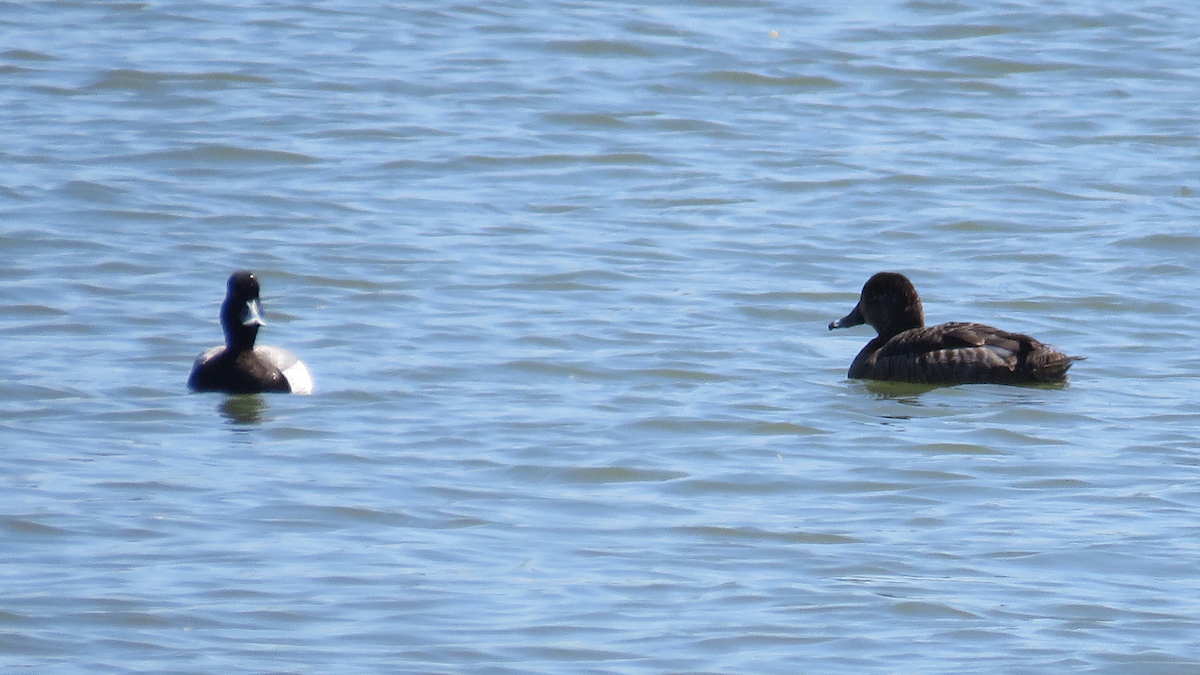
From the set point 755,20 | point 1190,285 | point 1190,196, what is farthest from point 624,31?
point 1190,285

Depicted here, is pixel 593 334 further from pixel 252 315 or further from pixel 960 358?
pixel 960 358

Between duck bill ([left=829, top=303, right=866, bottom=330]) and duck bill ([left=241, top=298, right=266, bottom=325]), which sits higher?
duck bill ([left=241, top=298, right=266, bottom=325])

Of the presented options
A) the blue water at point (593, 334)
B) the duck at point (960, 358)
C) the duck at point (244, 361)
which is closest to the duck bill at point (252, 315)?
the duck at point (244, 361)

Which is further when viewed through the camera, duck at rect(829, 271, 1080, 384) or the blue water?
duck at rect(829, 271, 1080, 384)

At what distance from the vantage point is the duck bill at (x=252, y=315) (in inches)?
428

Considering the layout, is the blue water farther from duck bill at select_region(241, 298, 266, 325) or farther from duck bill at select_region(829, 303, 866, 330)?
duck bill at select_region(241, 298, 266, 325)

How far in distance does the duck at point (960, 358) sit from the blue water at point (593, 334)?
0.11 metres

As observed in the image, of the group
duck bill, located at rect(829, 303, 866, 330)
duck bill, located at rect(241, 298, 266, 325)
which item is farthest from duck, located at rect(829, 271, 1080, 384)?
duck bill, located at rect(241, 298, 266, 325)

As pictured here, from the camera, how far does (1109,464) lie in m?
9.16

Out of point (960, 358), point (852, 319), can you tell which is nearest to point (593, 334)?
point (852, 319)

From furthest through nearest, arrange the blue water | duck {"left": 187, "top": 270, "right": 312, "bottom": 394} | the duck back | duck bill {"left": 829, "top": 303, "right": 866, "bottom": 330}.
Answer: duck bill {"left": 829, "top": 303, "right": 866, "bottom": 330}, the duck back, duck {"left": 187, "top": 270, "right": 312, "bottom": 394}, the blue water

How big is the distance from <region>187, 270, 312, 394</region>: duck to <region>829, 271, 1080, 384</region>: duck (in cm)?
288

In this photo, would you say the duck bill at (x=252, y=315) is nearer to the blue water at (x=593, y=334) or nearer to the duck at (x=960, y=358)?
the blue water at (x=593, y=334)

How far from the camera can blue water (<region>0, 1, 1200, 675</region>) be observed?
695 cm
